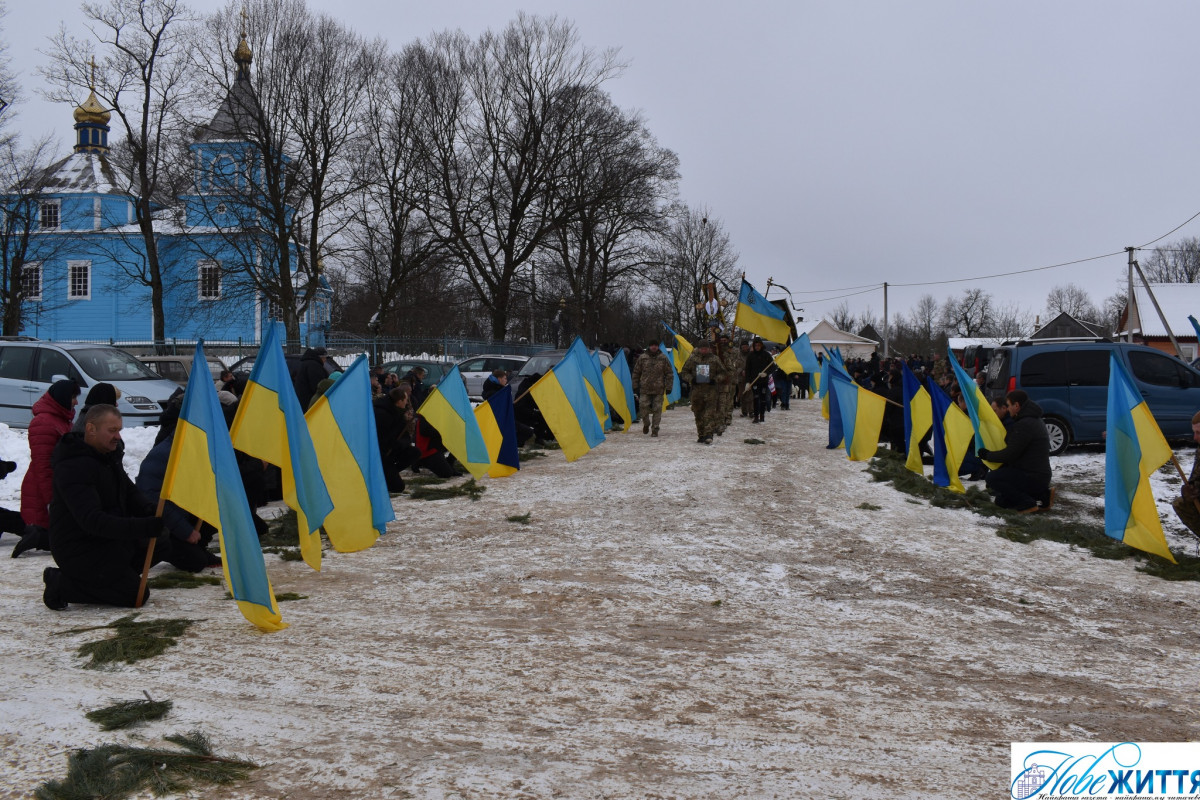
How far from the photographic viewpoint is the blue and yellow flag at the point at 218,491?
566 centimetres

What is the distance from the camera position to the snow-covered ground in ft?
13.1

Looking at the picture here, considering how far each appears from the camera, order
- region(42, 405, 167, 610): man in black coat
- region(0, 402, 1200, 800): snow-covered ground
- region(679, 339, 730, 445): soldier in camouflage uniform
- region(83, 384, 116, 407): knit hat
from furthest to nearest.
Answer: region(679, 339, 730, 445): soldier in camouflage uniform < region(83, 384, 116, 407): knit hat < region(42, 405, 167, 610): man in black coat < region(0, 402, 1200, 800): snow-covered ground

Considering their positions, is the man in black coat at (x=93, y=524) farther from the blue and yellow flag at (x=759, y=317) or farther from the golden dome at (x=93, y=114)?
the golden dome at (x=93, y=114)

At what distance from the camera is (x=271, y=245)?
34719 mm

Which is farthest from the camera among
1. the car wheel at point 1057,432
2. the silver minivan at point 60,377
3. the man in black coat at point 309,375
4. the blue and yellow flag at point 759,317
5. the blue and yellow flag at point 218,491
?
the blue and yellow flag at point 759,317

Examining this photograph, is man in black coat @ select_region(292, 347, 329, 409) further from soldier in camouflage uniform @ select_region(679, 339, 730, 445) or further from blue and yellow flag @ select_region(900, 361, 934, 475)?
blue and yellow flag @ select_region(900, 361, 934, 475)

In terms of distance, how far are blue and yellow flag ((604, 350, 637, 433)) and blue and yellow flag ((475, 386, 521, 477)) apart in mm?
5165

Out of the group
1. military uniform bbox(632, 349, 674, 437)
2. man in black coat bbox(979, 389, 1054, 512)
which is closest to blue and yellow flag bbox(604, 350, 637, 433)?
military uniform bbox(632, 349, 674, 437)

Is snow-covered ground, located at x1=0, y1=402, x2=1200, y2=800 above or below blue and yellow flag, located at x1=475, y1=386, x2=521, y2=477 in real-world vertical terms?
below

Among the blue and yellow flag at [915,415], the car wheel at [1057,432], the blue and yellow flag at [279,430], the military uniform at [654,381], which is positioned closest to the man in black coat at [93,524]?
the blue and yellow flag at [279,430]

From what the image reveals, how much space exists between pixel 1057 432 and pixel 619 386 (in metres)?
7.59

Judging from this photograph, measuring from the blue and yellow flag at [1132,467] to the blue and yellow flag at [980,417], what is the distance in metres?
2.63

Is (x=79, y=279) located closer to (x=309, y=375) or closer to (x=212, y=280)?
(x=212, y=280)

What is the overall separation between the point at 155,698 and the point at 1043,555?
7453 millimetres
